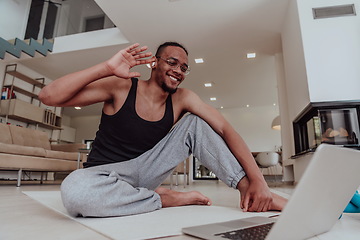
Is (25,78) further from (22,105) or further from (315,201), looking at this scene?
(315,201)

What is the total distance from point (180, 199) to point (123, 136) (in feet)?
1.46

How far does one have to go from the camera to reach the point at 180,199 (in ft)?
4.16

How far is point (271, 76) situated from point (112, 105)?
5.81 metres

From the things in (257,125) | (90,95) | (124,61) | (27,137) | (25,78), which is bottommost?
(90,95)

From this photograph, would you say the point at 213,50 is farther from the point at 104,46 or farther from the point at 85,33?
the point at 85,33

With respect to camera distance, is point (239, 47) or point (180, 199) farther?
point (239, 47)

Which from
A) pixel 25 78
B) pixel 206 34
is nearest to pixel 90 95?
pixel 206 34

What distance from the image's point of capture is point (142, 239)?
0.61 metres

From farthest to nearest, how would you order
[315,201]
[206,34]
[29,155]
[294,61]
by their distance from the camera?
[206,34], [294,61], [29,155], [315,201]

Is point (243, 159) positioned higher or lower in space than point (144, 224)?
higher

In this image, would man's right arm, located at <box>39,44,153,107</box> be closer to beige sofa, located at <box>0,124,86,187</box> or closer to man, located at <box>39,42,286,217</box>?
man, located at <box>39,42,286,217</box>

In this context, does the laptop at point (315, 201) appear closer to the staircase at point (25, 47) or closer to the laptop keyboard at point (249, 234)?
the laptop keyboard at point (249, 234)

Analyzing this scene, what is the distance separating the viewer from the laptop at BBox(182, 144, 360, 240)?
45 cm

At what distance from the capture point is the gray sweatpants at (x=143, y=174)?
34.2 inches
